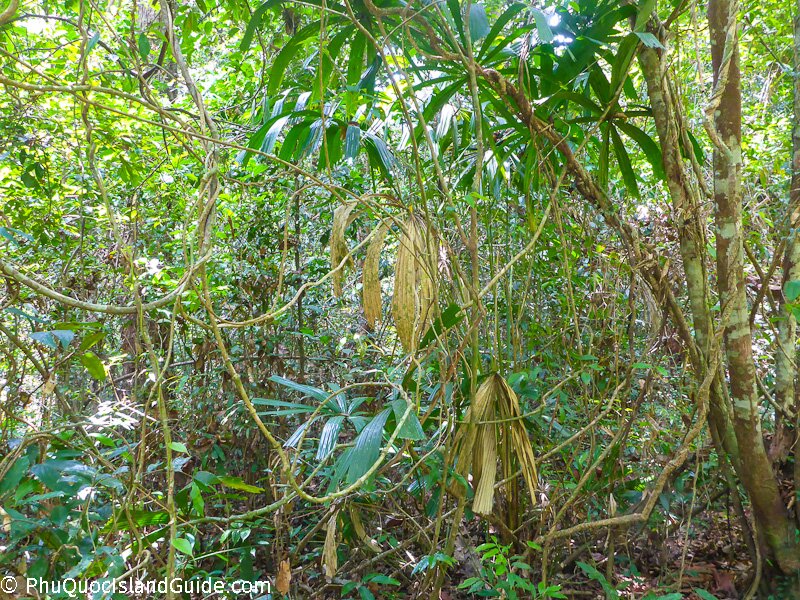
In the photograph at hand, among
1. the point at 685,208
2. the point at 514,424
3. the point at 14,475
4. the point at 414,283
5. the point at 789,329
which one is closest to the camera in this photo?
the point at 14,475

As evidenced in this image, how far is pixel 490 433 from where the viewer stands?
204cm

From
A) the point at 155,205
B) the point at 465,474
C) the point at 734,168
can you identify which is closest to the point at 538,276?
the point at 734,168

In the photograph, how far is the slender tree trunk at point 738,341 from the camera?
2.20m

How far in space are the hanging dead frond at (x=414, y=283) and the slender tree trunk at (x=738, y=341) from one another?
3.61ft

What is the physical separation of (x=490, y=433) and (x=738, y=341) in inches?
39.5

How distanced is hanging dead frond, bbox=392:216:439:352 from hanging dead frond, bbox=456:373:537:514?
0.33m

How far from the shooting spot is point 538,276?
3230 millimetres

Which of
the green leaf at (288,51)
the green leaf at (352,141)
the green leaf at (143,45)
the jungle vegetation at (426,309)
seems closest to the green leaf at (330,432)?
the jungle vegetation at (426,309)

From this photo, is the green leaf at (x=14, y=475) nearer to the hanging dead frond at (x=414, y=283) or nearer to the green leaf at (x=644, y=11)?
the hanging dead frond at (x=414, y=283)

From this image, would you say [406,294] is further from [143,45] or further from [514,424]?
[143,45]

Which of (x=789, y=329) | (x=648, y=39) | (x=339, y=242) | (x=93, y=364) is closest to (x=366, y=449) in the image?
(x=339, y=242)

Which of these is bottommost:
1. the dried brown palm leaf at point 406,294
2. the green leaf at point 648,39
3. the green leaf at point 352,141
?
the dried brown palm leaf at point 406,294

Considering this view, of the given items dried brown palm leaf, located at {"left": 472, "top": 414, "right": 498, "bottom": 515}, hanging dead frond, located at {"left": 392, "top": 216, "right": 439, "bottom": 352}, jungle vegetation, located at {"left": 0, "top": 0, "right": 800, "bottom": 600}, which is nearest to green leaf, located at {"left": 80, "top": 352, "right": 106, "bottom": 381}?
jungle vegetation, located at {"left": 0, "top": 0, "right": 800, "bottom": 600}

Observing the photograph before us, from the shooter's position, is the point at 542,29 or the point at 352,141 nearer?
the point at 542,29
